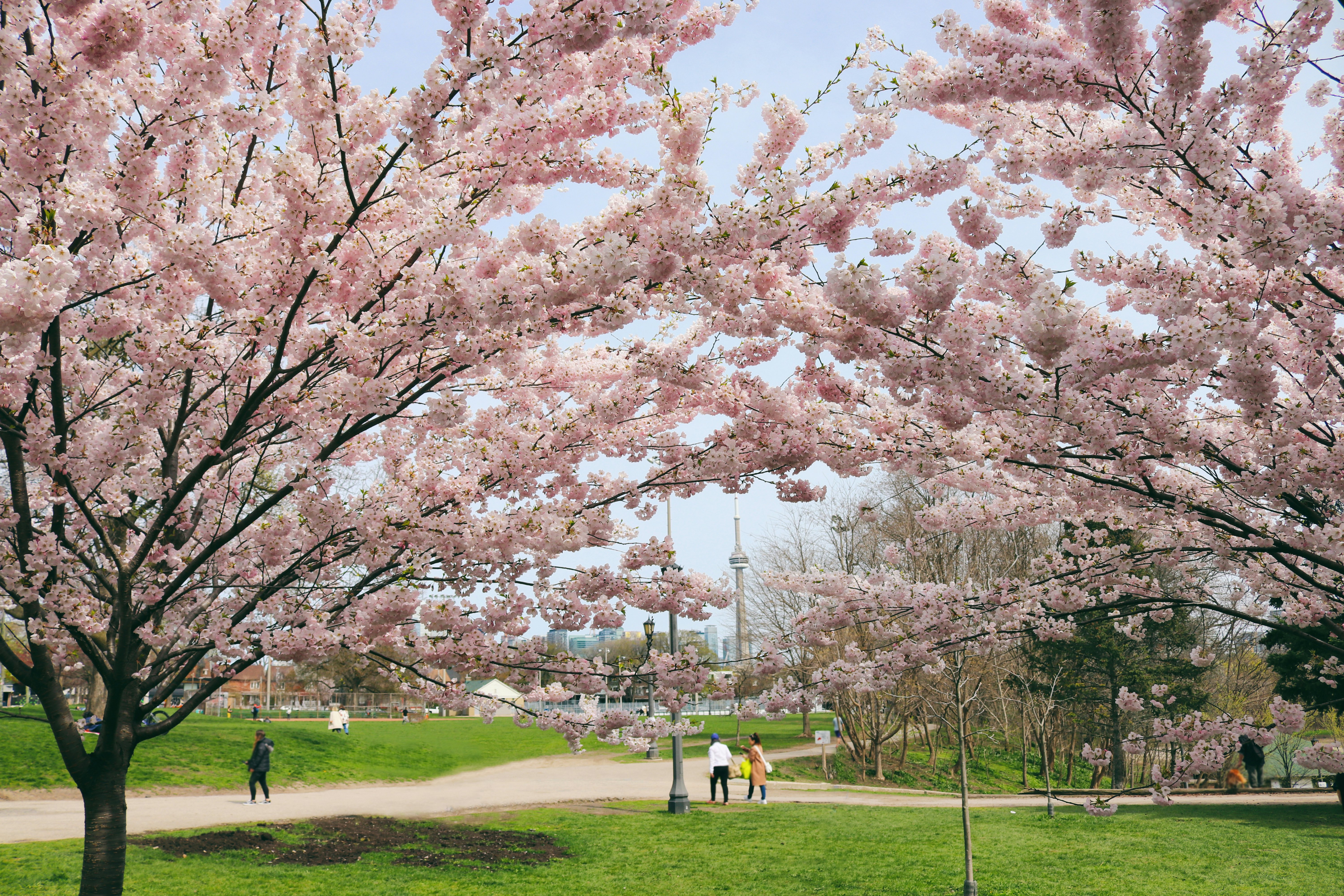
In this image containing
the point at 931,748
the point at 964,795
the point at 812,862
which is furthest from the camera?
the point at 931,748

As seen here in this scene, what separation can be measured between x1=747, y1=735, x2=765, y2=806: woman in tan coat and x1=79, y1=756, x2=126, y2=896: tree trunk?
14.3m

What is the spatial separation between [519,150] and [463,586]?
2.97m

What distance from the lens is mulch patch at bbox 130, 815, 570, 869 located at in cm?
1057

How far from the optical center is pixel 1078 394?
4.43 meters

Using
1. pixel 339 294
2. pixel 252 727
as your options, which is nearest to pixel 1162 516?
pixel 339 294

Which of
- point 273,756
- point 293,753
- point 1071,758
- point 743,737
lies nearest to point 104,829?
point 273,756

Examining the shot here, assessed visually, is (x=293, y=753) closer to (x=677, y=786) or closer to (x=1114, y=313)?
(x=677, y=786)

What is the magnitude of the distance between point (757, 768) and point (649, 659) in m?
13.4

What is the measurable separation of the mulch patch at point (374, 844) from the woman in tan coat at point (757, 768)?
6.49 meters

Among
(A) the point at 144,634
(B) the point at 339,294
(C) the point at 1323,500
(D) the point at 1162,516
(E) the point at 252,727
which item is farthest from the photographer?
(E) the point at 252,727

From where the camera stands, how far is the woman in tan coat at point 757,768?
18.3m

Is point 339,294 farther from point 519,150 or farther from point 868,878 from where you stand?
point 868,878

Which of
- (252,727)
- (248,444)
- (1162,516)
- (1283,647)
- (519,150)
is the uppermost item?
(519,150)

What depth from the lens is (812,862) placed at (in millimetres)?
11305
